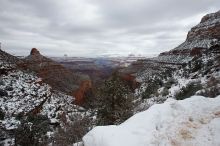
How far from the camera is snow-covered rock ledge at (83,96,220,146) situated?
30.7 feet

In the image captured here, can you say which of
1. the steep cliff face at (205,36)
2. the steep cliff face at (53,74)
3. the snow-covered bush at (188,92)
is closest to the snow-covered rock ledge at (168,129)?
the snow-covered bush at (188,92)

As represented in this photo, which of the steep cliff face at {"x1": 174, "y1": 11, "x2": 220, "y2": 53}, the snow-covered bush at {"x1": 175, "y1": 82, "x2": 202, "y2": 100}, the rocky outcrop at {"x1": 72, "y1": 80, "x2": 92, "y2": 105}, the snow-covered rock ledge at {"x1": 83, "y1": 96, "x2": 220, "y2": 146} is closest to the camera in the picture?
the snow-covered rock ledge at {"x1": 83, "y1": 96, "x2": 220, "y2": 146}

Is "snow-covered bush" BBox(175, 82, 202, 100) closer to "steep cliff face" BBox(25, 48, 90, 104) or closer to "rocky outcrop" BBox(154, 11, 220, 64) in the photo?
"rocky outcrop" BBox(154, 11, 220, 64)

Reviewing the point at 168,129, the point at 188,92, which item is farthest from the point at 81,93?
the point at 168,129

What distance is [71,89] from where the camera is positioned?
2869 inches

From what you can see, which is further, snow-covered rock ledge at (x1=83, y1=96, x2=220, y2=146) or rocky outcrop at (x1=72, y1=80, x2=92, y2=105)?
rocky outcrop at (x1=72, y1=80, x2=92, y2=105)

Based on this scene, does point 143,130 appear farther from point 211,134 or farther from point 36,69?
point 36,69

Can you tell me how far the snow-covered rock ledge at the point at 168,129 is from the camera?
9359 millimetres

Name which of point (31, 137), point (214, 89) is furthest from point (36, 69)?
point (214, 89)

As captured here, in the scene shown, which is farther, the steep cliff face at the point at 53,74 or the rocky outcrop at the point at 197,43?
the steep cliff face at the point at 53,74

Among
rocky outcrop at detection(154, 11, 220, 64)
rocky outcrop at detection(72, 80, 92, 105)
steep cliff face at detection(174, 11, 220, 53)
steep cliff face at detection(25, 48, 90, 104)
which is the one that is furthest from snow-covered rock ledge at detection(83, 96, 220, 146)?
steep cliff face at detection(25, 48, 90, 104)

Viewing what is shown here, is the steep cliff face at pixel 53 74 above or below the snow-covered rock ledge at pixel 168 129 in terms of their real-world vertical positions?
below

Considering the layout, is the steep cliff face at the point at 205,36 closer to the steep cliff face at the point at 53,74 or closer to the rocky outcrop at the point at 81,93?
the rocky outcrop at the point at 81,93

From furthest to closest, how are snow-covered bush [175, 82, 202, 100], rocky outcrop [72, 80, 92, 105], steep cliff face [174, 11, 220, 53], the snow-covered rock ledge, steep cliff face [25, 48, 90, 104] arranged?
steep cliff face [25, 48, 90, 104]
rocky outcrop [72, 80, 92, 105]
steep cliff face [174, 11, 220, 53]
snow-covered bush [175, 82, 202, 100]
the snow-covered rock ledge
